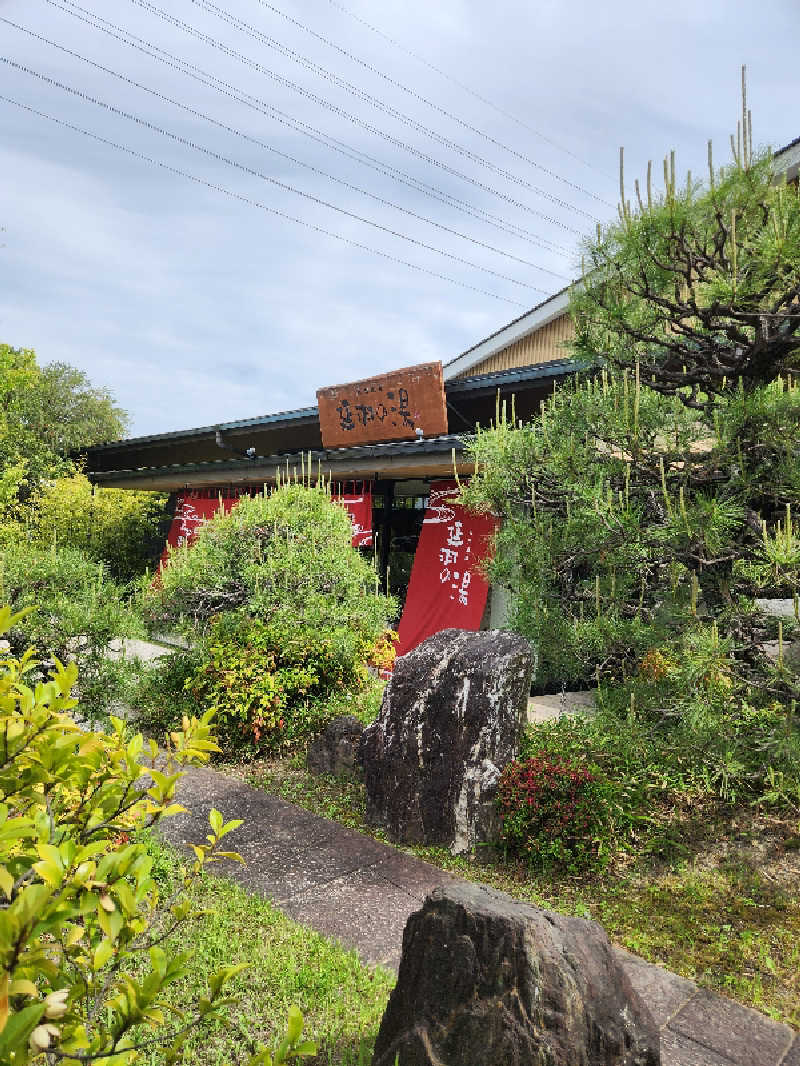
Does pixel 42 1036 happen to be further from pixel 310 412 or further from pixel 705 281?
pixel 310 412

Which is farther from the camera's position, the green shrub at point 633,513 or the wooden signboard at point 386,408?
the wooden signboard at point 386,408

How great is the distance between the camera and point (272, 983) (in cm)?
329

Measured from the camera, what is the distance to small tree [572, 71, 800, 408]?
461cm

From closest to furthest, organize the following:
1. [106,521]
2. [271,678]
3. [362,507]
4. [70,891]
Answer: [70,891], [271,678], [362,507], [106,521]

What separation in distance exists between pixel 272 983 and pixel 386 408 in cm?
1020

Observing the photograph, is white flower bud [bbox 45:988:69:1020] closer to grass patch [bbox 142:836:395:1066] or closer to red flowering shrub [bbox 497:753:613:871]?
grass patch [bbox 142:836:395:1066]

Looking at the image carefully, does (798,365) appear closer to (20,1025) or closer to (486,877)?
(486,877)

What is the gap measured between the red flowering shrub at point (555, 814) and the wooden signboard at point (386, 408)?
7.59 meters

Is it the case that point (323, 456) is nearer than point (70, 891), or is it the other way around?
point (70, 891)

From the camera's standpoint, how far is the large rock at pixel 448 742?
4.99m

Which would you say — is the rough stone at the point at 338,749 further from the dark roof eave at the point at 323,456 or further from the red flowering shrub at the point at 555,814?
the dark roof eave at the point at 323,456

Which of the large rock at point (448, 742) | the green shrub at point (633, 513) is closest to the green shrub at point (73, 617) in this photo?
the large rock at point (448, 742)

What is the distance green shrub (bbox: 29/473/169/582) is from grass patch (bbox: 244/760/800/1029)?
1373 cm

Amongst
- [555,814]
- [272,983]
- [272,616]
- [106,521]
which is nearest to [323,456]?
[272,616]
